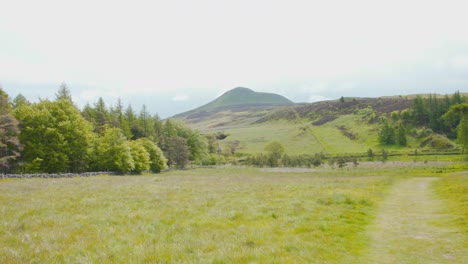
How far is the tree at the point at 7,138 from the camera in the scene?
53.9 m

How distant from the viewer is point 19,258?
970 centimetres

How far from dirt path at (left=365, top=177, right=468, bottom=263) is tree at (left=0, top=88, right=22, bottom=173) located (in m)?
52.6

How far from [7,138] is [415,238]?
63.5 meters

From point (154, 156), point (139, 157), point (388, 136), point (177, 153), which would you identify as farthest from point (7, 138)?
point (388, 136)

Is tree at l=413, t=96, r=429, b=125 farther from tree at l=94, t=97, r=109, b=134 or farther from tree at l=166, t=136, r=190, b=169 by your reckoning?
tree at l=94, t=97, r=109, b=134

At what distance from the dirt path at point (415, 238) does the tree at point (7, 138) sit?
52.6 meters

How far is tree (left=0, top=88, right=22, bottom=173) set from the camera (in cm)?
5391

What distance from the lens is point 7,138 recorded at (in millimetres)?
57031

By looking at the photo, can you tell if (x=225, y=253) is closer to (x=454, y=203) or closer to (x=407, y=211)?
(x=407, y=211)

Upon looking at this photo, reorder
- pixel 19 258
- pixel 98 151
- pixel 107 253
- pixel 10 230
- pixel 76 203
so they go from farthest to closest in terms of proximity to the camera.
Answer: pixel 98 151 < pixel 76 203 < pixel 10 230 < pixel 107 253 < pixel 19 258

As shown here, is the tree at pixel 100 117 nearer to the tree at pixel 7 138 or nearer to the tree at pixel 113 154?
the tree at pixel 113 154

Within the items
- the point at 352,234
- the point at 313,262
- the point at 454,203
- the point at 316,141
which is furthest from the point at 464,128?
the point at 316,141

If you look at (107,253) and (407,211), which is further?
(407,211)

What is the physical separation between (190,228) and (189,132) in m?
114
